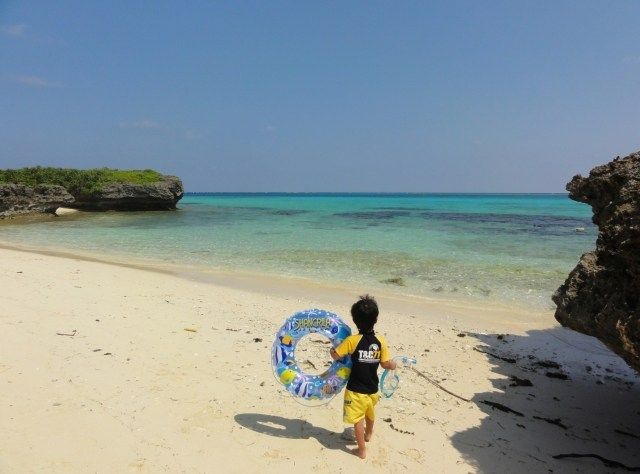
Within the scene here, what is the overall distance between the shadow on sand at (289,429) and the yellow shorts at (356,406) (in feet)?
1.24

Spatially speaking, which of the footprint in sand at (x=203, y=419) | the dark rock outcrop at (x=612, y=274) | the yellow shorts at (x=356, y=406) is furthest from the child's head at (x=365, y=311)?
the dark rock outcrop at (x=612, y=274)

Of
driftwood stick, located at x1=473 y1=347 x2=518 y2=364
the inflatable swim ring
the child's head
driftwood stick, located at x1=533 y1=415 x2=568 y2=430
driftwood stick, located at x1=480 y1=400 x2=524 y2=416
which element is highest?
the child's head

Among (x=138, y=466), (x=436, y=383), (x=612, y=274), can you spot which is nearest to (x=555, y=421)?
(x=436, y=383)

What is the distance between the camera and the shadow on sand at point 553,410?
156 inches

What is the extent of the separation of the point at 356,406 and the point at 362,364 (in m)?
0.38

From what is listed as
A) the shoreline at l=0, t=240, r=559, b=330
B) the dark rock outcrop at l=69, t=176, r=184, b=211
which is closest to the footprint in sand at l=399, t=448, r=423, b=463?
the shoreline at l=0, t=240, r=559, b=330

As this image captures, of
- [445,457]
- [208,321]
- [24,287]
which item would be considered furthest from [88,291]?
[445,457]

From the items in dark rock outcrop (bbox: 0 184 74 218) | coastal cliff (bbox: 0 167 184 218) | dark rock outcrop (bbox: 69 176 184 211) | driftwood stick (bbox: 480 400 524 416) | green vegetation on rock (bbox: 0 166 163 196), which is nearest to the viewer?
driftwood stick (bbox: 480 400 524 416)

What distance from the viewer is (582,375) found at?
6.10 metres

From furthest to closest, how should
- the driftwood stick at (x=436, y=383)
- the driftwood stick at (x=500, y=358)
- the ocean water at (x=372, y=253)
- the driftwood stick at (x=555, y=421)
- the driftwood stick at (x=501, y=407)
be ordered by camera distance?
the ocean water at (x=372, y=253), the driftwood stick at (x=500, y=358), the driftwood stick at (x=436, y=383), the driftwood stick at (x=501, y=407), the driftwood stick at (x=555, y=421)

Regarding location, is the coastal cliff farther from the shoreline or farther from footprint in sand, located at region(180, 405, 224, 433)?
footprint in sand, located at region(180, 405, 224, 433)

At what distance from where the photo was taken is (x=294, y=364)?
4.28 meters

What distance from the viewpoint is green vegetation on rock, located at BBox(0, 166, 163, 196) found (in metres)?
32.2

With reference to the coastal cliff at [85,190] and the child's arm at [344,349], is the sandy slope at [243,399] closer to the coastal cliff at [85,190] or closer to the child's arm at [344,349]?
the child's arm at [344,349]
